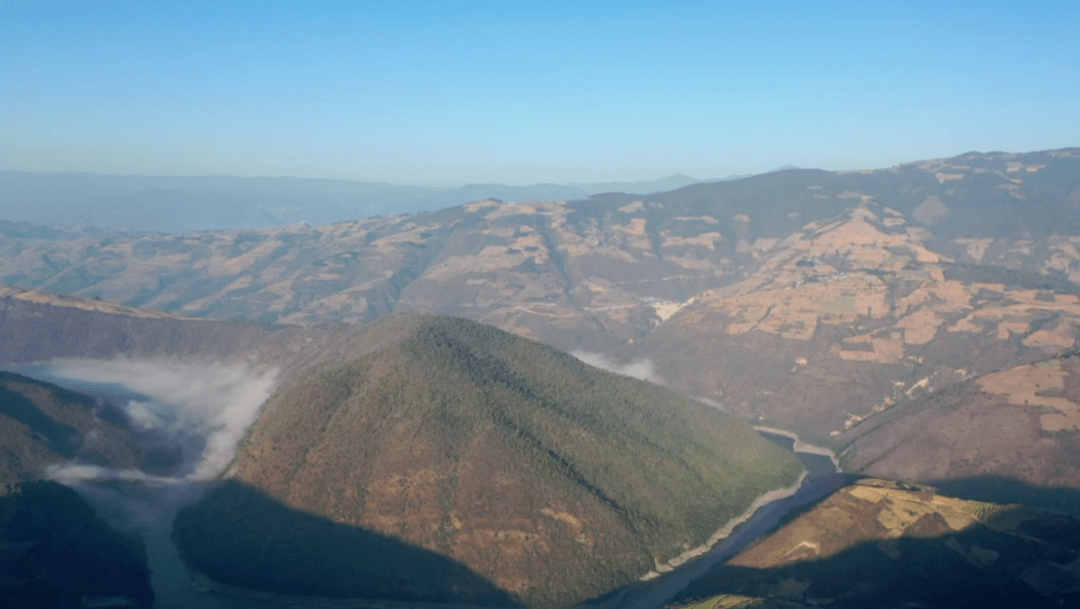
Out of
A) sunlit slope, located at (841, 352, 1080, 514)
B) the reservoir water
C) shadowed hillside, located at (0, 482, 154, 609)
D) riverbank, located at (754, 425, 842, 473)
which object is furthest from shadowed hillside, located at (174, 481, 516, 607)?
riverbank, located at (754, 425, 842, 473)

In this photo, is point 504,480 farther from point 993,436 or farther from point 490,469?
point 993,436

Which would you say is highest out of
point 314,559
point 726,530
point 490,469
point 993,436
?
point 490,469

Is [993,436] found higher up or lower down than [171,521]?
higher up

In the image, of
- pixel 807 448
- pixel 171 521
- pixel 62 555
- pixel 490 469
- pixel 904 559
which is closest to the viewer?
pixel 904 559

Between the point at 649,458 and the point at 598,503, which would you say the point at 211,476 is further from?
the point at 649,458

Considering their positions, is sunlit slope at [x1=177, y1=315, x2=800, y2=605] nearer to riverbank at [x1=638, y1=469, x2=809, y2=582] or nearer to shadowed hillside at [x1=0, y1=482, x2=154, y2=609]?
riverbank at [x1=638, y1=469, x2=809, y2=582]

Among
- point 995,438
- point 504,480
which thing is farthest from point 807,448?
point 504,480
